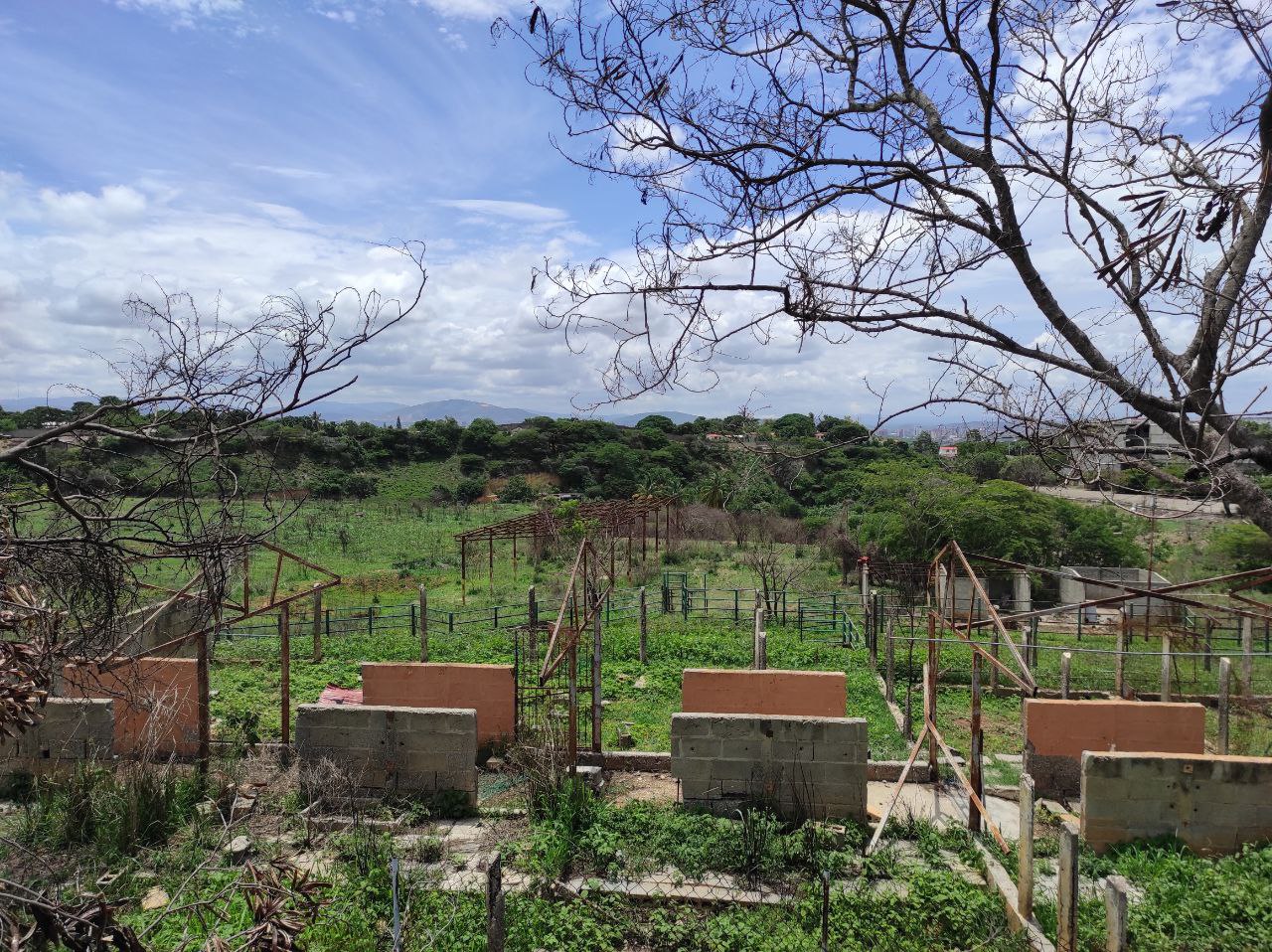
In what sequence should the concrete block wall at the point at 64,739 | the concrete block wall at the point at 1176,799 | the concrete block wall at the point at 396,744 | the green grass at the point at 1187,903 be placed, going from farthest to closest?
the concrete block wall at the point at 64,739
the concrete block wall at the point at 396,744
the concrete block wall at the point at 1176,799
the green grass at the point at 1187,903

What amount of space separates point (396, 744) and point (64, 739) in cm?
387

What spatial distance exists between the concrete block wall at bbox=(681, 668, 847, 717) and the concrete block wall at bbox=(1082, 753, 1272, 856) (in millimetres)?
3445

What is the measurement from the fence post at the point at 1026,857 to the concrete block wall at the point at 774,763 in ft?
6.89

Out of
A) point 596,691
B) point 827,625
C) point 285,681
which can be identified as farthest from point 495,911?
point 827,625

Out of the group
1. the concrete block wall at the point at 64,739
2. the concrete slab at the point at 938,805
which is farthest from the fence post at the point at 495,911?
the concrete block wall at the point at 64,739

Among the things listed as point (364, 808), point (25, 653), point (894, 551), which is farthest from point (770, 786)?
point (894, 551)

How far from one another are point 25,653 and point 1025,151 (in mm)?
3650

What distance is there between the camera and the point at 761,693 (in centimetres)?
1134

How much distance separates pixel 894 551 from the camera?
26578mm

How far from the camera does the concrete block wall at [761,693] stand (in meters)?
11.2

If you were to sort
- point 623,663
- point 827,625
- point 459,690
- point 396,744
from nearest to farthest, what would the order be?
1. point 396,744
2. point 459,690
3. point 623,663
4. point 827,625

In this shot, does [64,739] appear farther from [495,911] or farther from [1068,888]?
[1068,888]

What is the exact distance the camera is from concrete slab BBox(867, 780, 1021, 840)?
29.8 feet

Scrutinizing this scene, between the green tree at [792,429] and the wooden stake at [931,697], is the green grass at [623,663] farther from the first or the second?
the green tree at [792,429]
